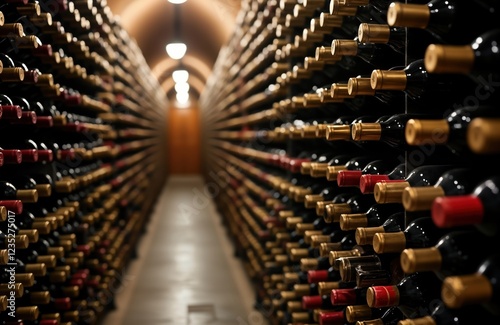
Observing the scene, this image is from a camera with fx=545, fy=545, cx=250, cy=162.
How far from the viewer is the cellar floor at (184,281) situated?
4.34m

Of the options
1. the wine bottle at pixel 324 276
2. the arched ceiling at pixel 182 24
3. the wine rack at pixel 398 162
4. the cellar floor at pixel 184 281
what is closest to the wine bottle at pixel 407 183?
the wine rack at pixel 398 162

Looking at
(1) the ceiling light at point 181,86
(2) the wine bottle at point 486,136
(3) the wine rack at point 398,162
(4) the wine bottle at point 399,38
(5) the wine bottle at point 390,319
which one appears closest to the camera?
(2) the wine bottle at point 486,136

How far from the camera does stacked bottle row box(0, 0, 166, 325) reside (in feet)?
6.38

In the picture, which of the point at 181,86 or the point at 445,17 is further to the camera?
the point at 181,86

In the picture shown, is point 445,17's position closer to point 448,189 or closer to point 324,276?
point 448,189

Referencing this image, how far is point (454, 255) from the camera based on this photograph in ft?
3.57

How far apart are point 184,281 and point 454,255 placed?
454 cm

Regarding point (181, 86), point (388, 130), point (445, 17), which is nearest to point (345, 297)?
point (388, 130)

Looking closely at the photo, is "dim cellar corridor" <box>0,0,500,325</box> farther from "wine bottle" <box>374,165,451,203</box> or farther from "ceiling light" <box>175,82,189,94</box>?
"ceiling light" <box>175,82,189,94</box>

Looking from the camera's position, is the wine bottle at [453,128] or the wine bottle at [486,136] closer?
the wine bottle at [486,136]

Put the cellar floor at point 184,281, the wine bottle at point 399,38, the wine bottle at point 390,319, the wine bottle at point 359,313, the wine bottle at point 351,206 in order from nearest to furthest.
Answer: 1. the wine bottle at point 399,38
2. the wine bottle at point 390,319
3. the wine bottle at point 359,313
4. the wine bottle at point 351,206
5. the cellar floor at point 184,281

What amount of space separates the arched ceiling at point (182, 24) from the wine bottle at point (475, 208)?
6797 millimetres

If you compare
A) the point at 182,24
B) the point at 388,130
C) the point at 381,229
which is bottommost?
the point at 381,229

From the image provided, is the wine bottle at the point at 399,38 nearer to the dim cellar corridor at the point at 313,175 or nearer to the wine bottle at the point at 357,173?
the dim cellar corridor at the point at 313,175
